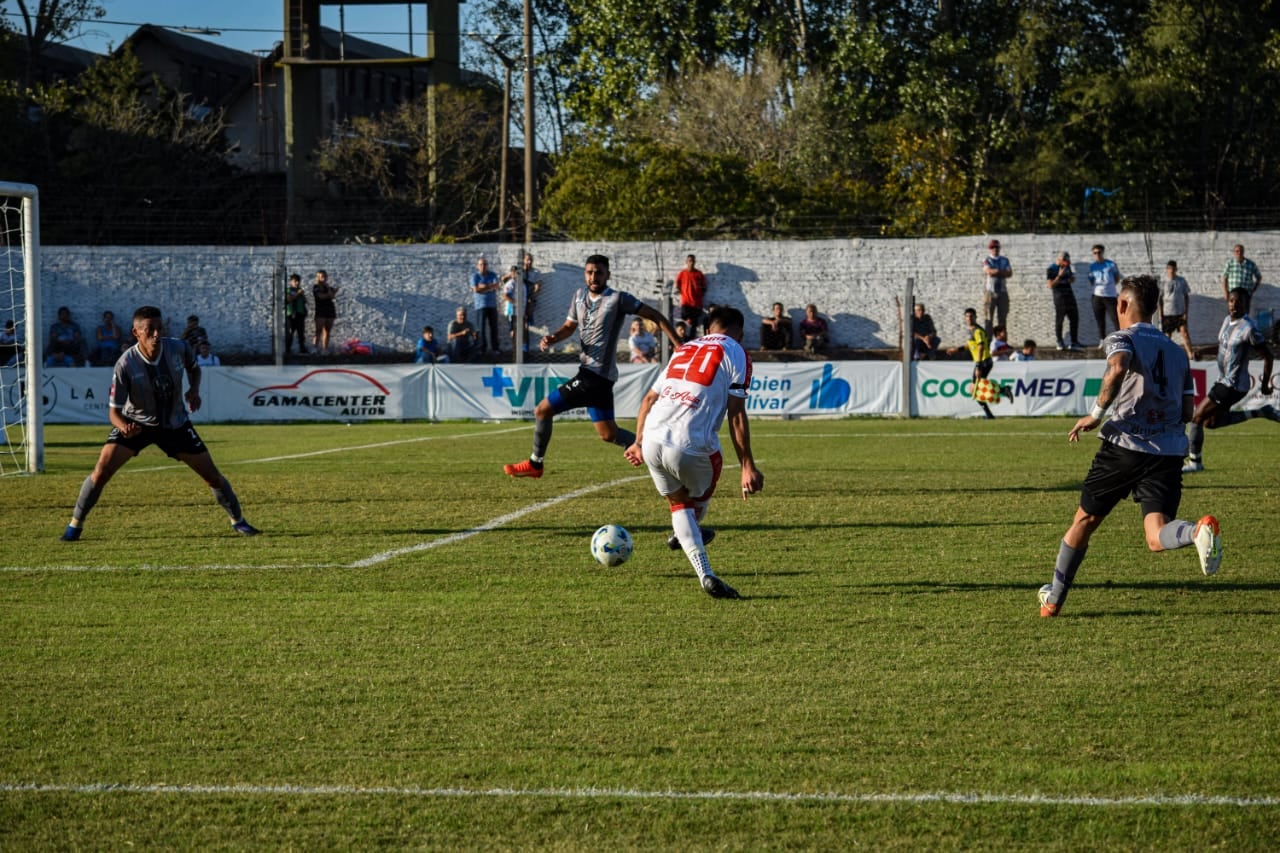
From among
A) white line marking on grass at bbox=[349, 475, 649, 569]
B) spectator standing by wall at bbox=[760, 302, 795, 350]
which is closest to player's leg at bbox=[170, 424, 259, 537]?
white line marking on grass at bbox=[349, 475, 649, 569]

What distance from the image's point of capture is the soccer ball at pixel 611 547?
29.8ft

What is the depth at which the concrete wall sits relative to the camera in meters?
30.3

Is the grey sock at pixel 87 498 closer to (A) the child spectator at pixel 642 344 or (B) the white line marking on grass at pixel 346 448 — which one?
(B) the white line marking on grass at pixel 346 448

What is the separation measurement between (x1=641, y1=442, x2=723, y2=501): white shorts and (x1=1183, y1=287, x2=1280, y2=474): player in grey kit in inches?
304

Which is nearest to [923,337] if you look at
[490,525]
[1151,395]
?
[490,525]

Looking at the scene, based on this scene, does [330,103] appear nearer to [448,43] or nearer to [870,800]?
[448,43]

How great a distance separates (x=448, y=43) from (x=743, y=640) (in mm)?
38675

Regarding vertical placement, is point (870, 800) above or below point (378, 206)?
below

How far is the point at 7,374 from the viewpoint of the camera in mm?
24172

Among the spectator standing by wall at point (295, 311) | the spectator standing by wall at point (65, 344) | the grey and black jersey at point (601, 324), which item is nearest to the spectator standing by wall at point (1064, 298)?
the spectator standing by wall at point (295, 311)

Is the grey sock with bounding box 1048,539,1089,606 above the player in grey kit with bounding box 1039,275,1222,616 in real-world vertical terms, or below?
below

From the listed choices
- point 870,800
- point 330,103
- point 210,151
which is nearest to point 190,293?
point 210,151

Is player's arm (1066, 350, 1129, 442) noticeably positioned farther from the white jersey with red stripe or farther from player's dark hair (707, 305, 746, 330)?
player's dark hair (707, 305, 746, 330)

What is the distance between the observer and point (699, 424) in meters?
8.05
